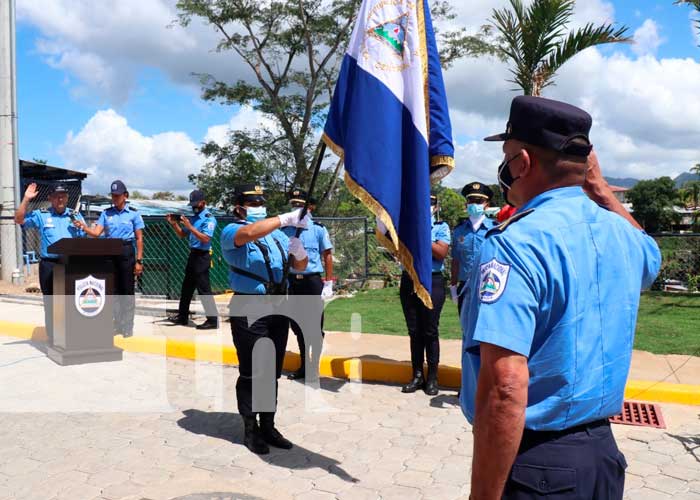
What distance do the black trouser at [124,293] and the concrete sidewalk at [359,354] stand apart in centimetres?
23

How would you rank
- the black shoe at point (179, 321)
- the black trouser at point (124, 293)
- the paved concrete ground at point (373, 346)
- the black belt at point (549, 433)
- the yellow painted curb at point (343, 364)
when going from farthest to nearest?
the black shoe at point (179, 321)
the black trouser at point (124, 293)
the paved concrete ground at point (373, 346)
the yellow painted curb at point (343, 364)
the black belt at point (549, 433)

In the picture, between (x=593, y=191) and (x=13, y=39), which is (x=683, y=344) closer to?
(x=593, y=191)

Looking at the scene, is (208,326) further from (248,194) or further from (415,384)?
(248,194)

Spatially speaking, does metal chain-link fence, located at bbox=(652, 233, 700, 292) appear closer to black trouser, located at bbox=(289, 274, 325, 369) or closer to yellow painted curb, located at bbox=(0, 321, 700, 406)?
yellow painted curb, located at bbox=(0, 321, 700, 406)

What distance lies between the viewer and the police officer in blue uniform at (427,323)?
6.07m

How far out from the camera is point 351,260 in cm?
1455

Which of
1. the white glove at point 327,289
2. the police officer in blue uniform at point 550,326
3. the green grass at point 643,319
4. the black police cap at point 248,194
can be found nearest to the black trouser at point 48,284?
the white glove at point 327,289

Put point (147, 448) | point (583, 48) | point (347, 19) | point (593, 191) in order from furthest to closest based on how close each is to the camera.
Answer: point (347, 19)
point (583, 48)
point (147, 448)
point (593, 191)

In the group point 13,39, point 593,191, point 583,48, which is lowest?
point 593,191

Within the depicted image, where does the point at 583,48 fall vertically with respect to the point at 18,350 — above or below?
above

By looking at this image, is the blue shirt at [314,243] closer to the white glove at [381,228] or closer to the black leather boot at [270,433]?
the black leather boot at [270,433]

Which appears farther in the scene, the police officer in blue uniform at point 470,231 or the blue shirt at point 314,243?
the blue shirt at point 314,243

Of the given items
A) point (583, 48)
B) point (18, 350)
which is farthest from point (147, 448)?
point (583, 48)

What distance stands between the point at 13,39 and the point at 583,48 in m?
11.8
